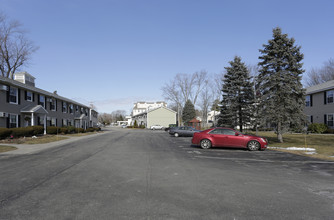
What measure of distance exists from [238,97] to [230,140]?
12892 mm

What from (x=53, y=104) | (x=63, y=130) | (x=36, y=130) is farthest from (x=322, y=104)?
(x=53, y=104)

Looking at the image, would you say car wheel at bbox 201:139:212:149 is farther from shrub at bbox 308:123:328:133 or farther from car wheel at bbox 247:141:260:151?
shrub at bbox 308:123:328:133

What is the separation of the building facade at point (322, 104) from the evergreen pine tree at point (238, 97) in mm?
6949

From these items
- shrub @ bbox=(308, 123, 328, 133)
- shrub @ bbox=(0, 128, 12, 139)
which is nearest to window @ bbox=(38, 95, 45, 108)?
shrub @ bbox=(0, 128, 12, 139)

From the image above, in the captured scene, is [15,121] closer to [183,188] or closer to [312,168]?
[183,188]

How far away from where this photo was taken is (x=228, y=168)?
339 inches

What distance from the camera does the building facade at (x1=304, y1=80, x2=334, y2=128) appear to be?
27266 millimetres

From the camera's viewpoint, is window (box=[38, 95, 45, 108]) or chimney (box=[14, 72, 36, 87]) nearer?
window (box=[38, 95, 45, 108])

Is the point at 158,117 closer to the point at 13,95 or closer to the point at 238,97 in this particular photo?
the point at 238,97

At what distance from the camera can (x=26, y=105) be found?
26453mm

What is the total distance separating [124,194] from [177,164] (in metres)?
4.20

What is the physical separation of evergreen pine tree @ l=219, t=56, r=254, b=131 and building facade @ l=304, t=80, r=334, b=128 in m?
6.95

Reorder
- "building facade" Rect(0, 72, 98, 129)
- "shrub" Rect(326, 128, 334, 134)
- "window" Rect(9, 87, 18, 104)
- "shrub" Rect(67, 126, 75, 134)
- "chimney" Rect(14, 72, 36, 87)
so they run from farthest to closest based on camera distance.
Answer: "shrub" Rect(67, 126, 75, 134) → "chimney" Rect(14, 72, 36, 87) → "shrub" Rect(326, 128, 334, 134) → "window" Rect(9, 87, 18, 104) → "building facade" Rect(0, 72, 98, 129)

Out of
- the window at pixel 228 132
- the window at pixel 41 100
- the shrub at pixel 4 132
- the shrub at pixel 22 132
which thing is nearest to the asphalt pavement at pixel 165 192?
the window at pixel 228 132
